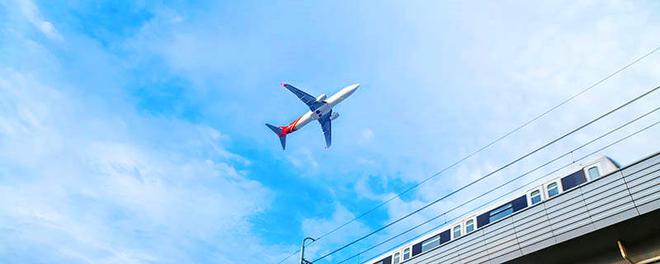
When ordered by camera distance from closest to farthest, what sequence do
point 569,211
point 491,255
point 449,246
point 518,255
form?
1. point 569,211
2. point 518,255
3. point 491,255
4. point 449,246

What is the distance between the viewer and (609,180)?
11.7 m

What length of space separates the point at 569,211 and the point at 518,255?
216cm

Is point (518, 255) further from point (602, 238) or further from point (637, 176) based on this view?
point (637, 176)

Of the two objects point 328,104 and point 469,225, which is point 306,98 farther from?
point 469,225

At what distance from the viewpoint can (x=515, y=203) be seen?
17.1 metres

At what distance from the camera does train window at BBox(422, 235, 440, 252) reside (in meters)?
20.9

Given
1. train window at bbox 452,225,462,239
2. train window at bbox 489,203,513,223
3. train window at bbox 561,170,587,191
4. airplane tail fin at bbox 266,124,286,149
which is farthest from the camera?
airplane tail fin at bbox 266,124,286,149

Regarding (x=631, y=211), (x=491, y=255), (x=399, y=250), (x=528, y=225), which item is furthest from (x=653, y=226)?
(x=399, y=250)

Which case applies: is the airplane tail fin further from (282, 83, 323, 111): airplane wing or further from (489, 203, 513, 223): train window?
(489, 203, 513, 223): train window

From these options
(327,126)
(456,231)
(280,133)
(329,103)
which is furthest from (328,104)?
(456,231)

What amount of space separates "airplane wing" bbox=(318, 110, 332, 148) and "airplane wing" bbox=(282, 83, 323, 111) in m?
2.36

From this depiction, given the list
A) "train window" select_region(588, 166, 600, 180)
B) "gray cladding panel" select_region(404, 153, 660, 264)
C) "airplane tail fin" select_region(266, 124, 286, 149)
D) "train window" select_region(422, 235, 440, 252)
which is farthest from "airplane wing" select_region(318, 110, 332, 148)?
"train window" select_region(588, 166, 600, 180)

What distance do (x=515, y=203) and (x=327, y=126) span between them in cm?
2589

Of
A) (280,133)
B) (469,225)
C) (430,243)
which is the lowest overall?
(469,225)
